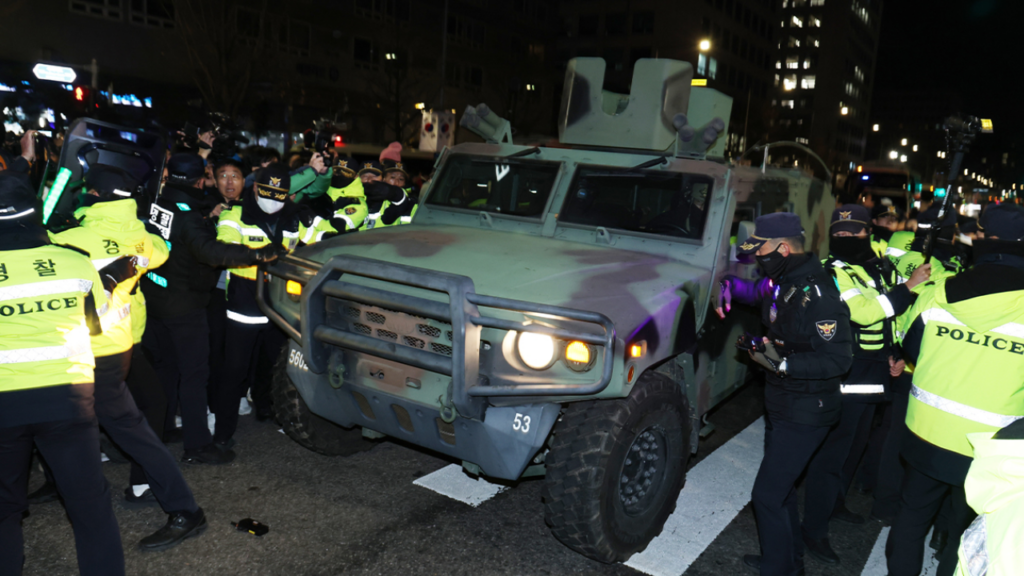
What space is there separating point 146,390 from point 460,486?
2.09m

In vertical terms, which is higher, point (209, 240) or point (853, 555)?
point (209, 240)

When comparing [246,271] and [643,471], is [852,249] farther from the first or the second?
[246,271]

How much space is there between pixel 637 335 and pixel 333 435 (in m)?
2.28

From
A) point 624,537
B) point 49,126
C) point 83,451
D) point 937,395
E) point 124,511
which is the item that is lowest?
point 124,511

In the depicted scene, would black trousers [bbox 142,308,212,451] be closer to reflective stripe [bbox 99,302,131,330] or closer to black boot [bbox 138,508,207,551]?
reflective stripe [bbox 99,302,131,330]

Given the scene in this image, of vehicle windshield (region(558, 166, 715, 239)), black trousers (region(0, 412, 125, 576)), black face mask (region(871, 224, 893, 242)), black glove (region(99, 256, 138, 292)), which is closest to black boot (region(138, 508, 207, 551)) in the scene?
black trousers (region(0, 412, 125, 576))

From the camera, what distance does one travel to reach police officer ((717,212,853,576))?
3314 mm

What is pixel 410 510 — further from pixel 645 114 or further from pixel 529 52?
pixel 529 52

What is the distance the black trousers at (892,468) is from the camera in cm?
443

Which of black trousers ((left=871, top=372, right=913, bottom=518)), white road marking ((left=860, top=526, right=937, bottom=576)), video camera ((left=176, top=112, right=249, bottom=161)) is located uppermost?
video camera ((left=176, top=112, right=249, bottom=161))

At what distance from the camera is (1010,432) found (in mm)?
1821

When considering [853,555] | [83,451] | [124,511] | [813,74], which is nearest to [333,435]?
[124,511]

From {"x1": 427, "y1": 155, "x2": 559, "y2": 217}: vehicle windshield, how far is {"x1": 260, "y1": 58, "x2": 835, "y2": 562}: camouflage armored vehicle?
0.7 inches

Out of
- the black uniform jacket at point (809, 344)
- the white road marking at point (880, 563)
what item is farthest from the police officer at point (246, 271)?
the white road marking at point (880, 563)
